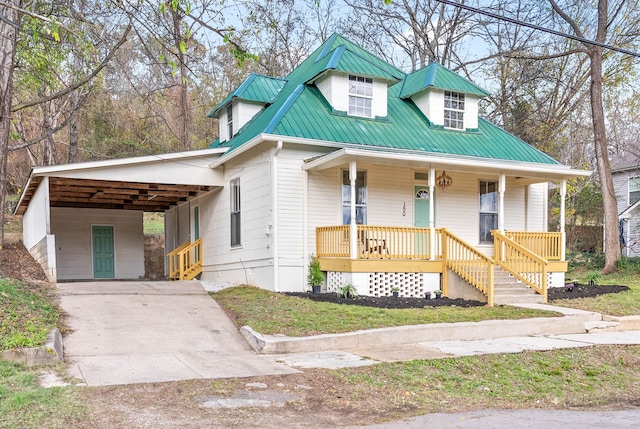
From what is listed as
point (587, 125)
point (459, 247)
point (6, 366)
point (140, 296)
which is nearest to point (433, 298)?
point (459, 247)

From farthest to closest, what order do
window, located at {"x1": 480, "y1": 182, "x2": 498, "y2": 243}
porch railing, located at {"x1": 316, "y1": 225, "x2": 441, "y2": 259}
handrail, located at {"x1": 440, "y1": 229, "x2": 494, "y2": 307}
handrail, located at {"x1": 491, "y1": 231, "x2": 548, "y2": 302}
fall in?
window, located at {"x1": 480, "y1": 182, "x2": 498, "y2": 243} → porch railing, located at {"x1": 316, "y1": 225, "x2": 441, "y2": 259} → handrail, located at {"x1": 491, "y1": 231, "x2": 548, "y2": 302} → handrail, located at {"x1": 440, "y1": 229, "x2": 494, "y2": 307}

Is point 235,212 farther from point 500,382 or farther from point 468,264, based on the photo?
point 500,382

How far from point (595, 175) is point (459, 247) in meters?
20.6

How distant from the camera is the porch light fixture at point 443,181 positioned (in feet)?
52.0

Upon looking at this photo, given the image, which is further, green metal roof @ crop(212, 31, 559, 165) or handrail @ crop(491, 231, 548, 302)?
green metal roof @ crop(212, 31, 559, 165)

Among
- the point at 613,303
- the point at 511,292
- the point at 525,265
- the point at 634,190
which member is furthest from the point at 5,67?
the point at 634,190

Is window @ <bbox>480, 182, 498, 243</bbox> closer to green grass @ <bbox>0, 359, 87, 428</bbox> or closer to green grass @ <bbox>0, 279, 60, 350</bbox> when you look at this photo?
green grass @ <bbox>0, 279, 60, 350</bbox>

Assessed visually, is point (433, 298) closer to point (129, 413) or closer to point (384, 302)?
point (384, 302)

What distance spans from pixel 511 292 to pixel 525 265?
0.97 metres

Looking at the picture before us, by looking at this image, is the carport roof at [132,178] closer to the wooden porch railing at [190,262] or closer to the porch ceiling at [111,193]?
the porch ceiling at [111,193]

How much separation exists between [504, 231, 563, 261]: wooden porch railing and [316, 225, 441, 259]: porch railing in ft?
9.63

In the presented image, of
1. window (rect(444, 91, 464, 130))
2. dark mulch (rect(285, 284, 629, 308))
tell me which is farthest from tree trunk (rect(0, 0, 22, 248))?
window (rect(444, 91, 464, 130))

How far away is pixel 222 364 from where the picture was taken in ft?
24.7

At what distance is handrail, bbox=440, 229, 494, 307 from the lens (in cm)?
1205
